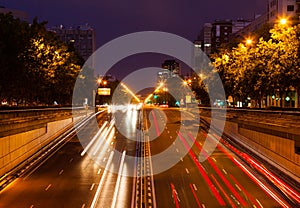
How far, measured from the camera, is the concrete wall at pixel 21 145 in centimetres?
3272

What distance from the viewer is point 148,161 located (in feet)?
126

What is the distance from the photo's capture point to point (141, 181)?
2991 centimetres

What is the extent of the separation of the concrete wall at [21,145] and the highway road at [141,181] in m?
1.96


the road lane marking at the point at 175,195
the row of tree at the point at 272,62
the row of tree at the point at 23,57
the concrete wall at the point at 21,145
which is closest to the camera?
the road lane marking at the point at 175,195

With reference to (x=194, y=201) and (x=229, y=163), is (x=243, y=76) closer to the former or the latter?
(x=229, y=163)

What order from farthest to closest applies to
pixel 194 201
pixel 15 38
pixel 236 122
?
pixel 15 38 → pixel 236 122 → pixel 194 201

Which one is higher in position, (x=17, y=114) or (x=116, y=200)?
(x=17, y=114)

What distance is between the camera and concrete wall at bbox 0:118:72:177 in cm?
3272

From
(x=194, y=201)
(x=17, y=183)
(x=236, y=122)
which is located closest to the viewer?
(x=194, y=201)

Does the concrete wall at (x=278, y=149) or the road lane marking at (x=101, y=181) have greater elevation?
the concrete wall at (x=278, y=149)

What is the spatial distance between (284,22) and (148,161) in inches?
699

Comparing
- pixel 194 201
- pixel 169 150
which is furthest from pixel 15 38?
pixel 194 201

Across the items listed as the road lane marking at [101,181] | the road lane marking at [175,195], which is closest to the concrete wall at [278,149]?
the road lane marking at [175,195]

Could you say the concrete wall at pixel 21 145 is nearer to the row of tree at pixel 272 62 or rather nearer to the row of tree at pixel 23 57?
the row of tree at pixel 23 57
